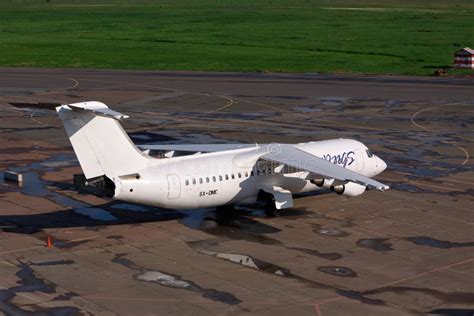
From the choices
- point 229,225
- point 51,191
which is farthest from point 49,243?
point 51,191

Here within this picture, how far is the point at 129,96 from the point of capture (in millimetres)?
92812

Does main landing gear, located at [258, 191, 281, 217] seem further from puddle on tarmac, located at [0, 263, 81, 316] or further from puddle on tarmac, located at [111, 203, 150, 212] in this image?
A: puddle on tarmac, located at [0, 263, 81, 316]

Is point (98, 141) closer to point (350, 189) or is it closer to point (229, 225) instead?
point (229, 225)

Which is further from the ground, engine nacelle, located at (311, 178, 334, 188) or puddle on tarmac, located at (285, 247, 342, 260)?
engine nacelle, located at (311, 178, 334, 188)

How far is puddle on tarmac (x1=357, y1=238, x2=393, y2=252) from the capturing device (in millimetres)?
43312

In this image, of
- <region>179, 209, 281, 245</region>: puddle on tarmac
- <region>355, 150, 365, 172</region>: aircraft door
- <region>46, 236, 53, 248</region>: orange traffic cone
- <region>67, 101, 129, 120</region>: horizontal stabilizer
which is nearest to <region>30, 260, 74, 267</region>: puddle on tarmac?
<region>46, 236, 53, 248</region>: orange traffic cone

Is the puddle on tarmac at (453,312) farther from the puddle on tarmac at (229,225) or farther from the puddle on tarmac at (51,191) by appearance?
the puddle on tarmac at (51,191)

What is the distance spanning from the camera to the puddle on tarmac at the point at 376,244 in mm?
43312

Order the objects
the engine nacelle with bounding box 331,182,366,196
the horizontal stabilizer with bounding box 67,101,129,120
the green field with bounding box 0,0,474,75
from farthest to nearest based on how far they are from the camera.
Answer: the green field with bounding box 0,0,474,75 < the engine nacelle with bounding box 331,182,366,196 < the horizontal stabilizer with bounding box 67,101,129,120

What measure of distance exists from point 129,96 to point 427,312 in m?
62.3

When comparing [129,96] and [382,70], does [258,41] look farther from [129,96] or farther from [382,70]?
[129,96]

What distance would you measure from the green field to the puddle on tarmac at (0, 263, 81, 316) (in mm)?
76921

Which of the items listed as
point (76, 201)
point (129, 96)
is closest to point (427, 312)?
point (76, 201)

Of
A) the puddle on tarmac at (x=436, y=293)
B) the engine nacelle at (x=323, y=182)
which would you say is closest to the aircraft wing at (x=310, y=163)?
the engine nacelle at (x=323, y=182)
